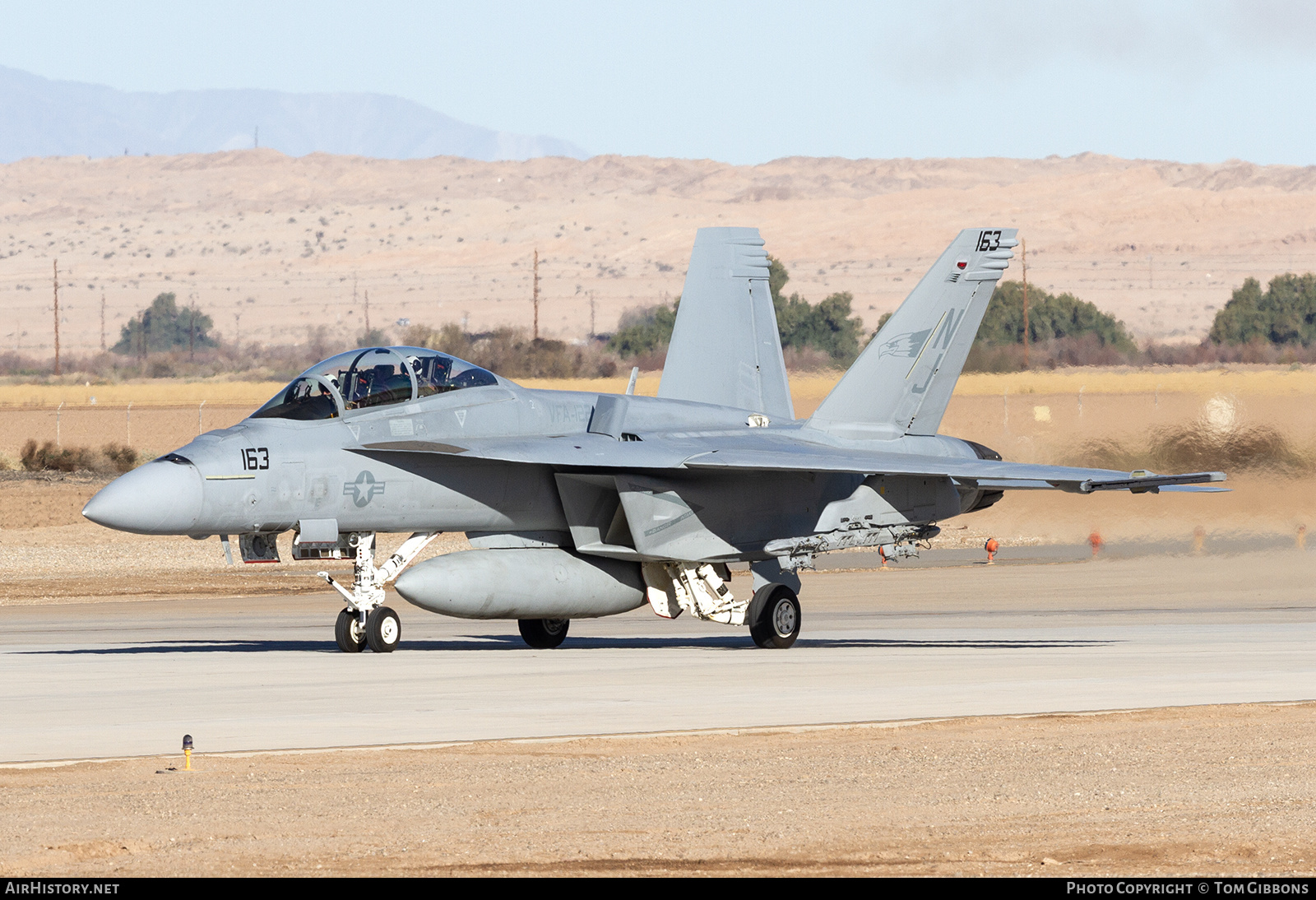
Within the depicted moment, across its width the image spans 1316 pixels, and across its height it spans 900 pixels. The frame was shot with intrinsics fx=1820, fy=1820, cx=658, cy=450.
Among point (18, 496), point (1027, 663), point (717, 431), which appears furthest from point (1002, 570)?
point (18, 496)

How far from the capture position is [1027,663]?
1702 centimetres

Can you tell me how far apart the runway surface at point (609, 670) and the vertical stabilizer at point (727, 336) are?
305cm

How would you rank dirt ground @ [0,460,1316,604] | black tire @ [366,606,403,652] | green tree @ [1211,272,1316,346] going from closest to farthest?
black tire @ [366,606,403,652]
dirt ground @ [0,460,1316,604]
green tree @ [1211,272,1316,346]

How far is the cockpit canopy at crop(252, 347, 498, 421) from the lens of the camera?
58.0 ft

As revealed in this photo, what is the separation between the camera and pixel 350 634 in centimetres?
1814

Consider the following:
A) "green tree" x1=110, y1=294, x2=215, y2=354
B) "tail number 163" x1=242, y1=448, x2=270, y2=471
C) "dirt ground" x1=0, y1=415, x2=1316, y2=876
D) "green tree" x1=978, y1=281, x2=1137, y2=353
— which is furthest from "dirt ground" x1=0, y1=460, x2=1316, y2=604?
"green tree" x1=110, y1=294, x2=215, y2=354

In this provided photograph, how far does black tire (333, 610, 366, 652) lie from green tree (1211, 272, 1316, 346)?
252 feet

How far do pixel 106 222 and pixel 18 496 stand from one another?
154788 mm

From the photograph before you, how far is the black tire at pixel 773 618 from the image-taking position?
19.2 m

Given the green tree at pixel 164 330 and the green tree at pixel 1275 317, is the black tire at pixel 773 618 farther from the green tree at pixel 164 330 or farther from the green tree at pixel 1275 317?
the green tree at pixel 164 330

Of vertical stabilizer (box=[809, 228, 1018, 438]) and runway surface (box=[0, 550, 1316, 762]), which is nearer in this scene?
runway surface (box=[0, 550, 1316, 762])

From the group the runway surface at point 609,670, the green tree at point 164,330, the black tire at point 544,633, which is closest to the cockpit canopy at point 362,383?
the runway surface at point 609,670

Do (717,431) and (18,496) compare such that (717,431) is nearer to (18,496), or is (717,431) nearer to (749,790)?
(749,790)

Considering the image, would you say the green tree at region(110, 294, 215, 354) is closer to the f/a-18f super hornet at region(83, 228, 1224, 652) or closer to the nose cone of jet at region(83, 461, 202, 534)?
the f/a-18f super hornet at region(83, 228, 1224, 652)
